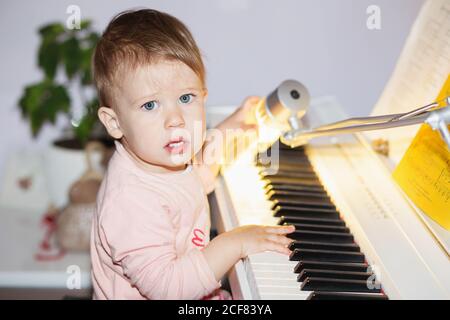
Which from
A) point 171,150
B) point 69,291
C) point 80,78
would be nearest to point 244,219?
point 171,150

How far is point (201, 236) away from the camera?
1097 mm

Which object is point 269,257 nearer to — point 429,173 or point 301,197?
point 301,197

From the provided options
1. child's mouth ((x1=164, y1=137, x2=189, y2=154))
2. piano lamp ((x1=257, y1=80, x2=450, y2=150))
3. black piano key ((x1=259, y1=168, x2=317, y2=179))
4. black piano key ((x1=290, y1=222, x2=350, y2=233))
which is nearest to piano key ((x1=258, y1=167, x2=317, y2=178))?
black piano key ((x1=259, y1=168, x2=317, y2=179))

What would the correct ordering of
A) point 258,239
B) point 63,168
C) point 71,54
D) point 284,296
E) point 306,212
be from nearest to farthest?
point 284,296
point 258,239
point 306,212
point 71,54
point 63,168

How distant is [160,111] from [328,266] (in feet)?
1.28

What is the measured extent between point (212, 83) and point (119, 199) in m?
0.95

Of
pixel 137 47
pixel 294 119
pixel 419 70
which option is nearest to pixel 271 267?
pixel 294 119

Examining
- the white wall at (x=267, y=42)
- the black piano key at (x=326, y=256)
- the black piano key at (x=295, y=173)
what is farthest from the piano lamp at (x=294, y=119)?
the white wall at (x=267, y=42)

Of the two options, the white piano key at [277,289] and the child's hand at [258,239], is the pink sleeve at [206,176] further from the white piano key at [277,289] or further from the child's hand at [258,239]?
the white piano key at [277,289]

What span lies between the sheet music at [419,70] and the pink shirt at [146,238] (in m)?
0.50

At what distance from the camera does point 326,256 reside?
1010 mm

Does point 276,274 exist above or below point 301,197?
below

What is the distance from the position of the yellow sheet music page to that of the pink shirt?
42cm

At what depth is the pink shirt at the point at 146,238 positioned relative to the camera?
3.11ft
